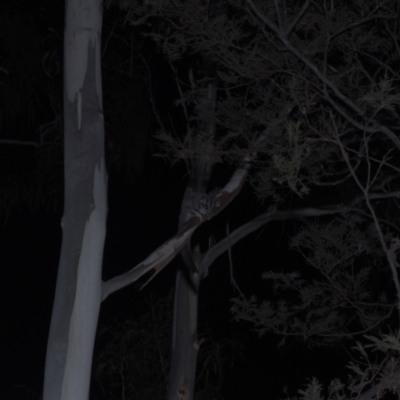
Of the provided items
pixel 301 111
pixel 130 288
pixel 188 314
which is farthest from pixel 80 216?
pixel 130 288

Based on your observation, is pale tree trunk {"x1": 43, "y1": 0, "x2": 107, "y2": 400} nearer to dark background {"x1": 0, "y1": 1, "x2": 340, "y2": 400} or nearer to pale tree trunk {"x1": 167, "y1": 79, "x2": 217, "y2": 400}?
pale tree trunk {"x1": 167, "y1": 79, "x2": 217, "y2": 400}

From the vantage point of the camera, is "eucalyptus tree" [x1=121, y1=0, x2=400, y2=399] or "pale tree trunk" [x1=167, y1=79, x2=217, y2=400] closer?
"eucalyptus tree" [x1=121, y1=0, x2=400, y2=399]

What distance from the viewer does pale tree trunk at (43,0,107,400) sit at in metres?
3.20

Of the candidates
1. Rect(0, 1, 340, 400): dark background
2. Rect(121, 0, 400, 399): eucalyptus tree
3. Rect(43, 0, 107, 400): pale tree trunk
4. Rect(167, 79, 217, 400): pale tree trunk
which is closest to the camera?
Rect(43, 0, 107, 400): pale tree trunk

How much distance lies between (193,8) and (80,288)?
1506 mm

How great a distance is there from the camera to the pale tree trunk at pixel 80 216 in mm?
3201

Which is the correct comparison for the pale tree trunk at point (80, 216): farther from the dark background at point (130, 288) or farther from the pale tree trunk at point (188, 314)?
the dark background at point (130, 288)

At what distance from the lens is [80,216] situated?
3.35 m

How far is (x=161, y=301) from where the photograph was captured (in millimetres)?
7449

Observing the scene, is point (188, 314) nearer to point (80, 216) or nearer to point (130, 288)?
point (80, 216)

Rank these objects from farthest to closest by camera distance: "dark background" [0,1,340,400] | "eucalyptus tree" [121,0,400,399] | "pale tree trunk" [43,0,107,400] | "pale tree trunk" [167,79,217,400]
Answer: "dark background" [0,1,340,400] < "pale tree trunk" [167,79,217,400] < "eucalyptus tree" [121,0,400,399] < "pale tree trunk" [43,0,107,400]

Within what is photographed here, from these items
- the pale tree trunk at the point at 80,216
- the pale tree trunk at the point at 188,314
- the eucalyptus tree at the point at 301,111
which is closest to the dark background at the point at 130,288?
the pale tree trunk at the point at 188,314

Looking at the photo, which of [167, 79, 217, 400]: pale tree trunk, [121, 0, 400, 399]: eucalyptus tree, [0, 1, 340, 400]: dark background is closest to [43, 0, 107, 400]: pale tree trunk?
[121, 0, 400, 399]: eucalyptus tree

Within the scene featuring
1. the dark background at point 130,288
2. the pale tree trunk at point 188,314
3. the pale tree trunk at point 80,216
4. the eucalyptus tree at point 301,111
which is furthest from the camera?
the dark background at point 130,288
